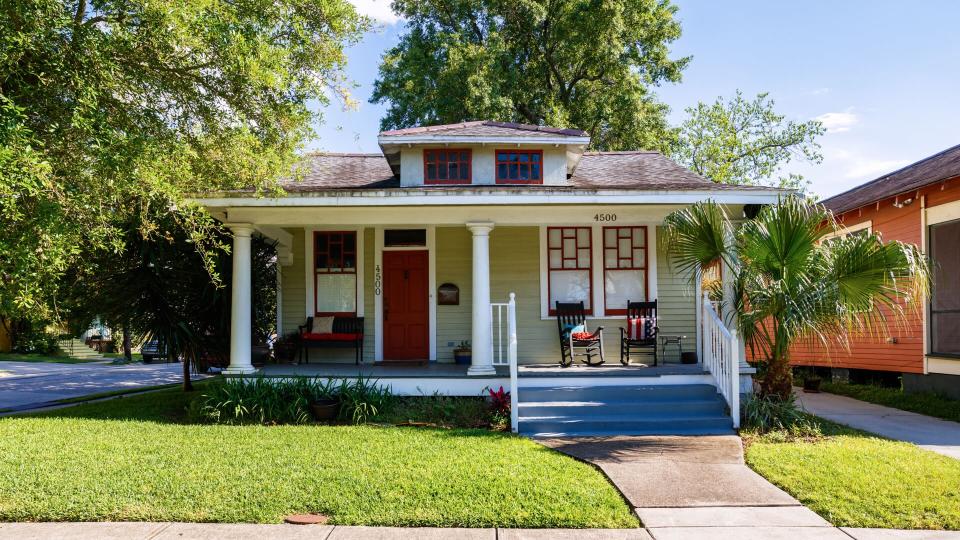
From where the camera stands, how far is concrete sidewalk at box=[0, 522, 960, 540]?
4.70 meters

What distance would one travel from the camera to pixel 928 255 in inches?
428

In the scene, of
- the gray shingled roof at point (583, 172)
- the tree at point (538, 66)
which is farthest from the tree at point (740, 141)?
the gray shingled roof at point (583, 172)

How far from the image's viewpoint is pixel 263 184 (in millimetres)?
8656

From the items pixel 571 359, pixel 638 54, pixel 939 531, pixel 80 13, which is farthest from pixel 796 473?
pixel 638 54

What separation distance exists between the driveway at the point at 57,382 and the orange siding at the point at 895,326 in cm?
1423

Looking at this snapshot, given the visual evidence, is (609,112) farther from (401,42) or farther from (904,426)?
(904,426)

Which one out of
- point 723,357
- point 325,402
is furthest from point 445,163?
point 723,357

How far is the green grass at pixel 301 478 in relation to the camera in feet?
16.8

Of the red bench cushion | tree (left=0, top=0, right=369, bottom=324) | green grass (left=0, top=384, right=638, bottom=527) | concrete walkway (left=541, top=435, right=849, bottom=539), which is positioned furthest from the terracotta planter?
concrete walkway (left=541, top=435, right=849, bottom=539)

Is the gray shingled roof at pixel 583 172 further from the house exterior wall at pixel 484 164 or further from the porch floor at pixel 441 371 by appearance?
the porch floor at pixel 441 371

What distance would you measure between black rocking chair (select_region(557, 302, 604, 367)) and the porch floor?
0.30 m

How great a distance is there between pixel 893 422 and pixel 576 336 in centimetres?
450

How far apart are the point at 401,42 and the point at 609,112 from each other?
27.5 ft

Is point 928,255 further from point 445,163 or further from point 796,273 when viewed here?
point 445,163
